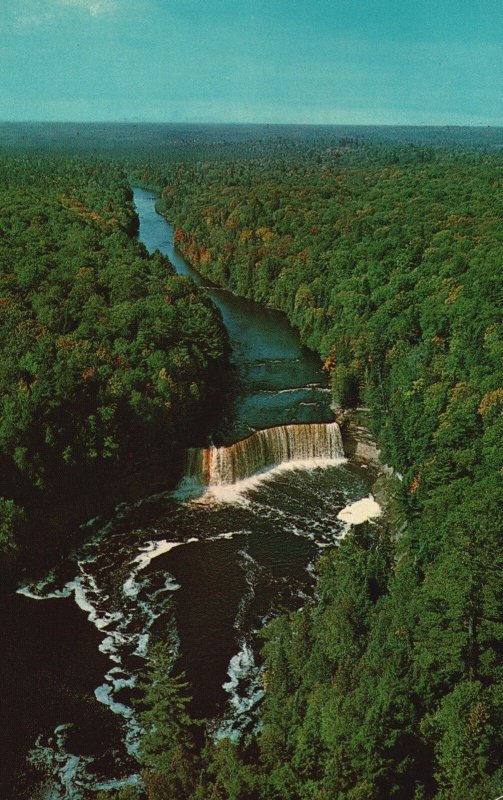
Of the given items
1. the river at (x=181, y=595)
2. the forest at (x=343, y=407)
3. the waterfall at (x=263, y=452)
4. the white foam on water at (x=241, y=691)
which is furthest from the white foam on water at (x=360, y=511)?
the white foam on water at (x=241, y=691)

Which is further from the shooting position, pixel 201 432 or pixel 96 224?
A: pixel 96 224

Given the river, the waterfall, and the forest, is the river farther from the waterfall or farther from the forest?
the forest

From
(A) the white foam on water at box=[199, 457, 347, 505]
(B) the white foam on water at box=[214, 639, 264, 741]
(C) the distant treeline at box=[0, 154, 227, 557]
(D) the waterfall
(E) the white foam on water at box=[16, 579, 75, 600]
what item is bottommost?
(B) the white foam on water at box=[214, 639, 264, 741]

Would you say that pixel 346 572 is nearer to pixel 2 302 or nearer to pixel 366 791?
pixel 366 791

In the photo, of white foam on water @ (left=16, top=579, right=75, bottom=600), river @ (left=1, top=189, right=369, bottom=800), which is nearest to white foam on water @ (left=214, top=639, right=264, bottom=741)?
river @ (left=1, top=189, right=369, bottom=800)

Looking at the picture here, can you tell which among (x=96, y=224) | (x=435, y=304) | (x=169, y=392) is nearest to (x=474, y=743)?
(x=169, y=392)

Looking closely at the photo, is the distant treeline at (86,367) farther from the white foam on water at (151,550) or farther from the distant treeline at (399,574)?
the distant treeline at (399,574)
